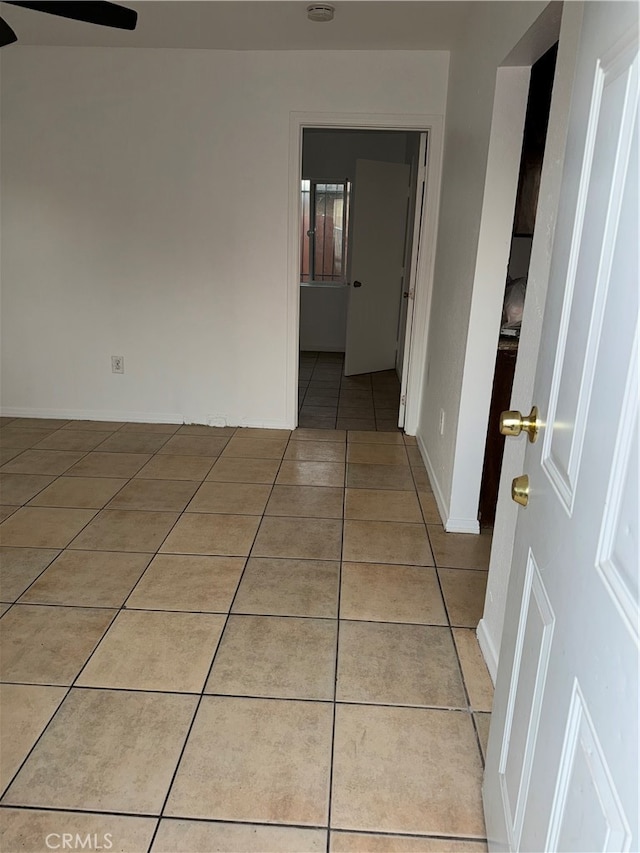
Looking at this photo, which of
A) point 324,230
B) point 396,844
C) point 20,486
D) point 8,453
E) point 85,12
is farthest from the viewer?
point 324,230

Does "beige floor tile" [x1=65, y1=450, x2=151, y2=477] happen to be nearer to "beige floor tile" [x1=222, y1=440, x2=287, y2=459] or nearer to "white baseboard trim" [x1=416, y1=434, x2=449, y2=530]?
"beige floor tile" [x1=222, y1=440, x2=287, y2=459]

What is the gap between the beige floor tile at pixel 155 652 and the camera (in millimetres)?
1796

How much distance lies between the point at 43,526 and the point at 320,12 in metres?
2.79

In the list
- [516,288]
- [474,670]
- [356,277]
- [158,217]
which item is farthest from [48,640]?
[356,277]

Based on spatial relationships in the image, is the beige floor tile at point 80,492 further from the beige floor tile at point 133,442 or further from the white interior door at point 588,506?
the white interior door at point 588,506

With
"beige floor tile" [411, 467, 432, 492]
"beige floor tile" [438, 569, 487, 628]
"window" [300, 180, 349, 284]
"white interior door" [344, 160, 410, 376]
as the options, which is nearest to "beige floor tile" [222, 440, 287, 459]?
"beige floor tile" [411, 467, 432, 492]

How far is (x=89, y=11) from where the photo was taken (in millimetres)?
2053

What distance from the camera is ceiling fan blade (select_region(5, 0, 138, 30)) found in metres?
1.99

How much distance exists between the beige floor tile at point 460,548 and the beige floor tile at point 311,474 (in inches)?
29.2

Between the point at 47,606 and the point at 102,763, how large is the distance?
2.53 feet

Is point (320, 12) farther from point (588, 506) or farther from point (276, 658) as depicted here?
point (588, 506)

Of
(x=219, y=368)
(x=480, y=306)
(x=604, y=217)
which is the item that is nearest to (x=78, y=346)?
(x=219, y=368)

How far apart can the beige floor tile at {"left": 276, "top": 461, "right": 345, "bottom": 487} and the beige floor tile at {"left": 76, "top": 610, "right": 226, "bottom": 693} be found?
1.30 meters

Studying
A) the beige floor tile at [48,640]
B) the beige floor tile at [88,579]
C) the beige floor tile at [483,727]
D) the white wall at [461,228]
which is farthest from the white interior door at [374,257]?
the beige floor tile at [483,727]
